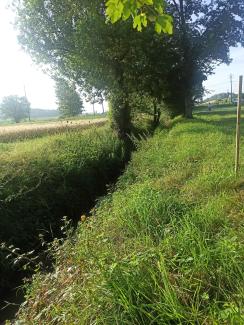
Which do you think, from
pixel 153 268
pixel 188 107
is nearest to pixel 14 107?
pixel 188 107

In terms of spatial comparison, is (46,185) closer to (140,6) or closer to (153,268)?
(153,268)

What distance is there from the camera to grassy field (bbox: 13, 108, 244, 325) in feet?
10.9

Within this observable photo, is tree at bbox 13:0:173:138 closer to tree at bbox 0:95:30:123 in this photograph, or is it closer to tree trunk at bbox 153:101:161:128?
tree trunk at bbox 153:101:161:128

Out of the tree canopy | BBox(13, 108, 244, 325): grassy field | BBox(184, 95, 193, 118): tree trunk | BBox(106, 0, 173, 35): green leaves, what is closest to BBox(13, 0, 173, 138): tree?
the tree canopy

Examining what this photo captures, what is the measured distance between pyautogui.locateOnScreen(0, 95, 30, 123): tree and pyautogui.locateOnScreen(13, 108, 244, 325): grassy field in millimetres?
74596

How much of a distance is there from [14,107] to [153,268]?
77.6m

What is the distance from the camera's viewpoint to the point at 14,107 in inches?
3054

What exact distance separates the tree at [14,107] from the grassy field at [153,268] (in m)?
74.6

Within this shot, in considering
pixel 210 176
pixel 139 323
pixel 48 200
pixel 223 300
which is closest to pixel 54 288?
pixel 139 323

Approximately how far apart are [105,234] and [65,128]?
13936 mm

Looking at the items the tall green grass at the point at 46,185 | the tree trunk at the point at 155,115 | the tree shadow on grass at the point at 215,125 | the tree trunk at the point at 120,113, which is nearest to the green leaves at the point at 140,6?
the tall green grass at the point at 46,185

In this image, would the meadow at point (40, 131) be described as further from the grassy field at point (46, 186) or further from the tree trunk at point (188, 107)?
the tree trunk at point (188, 107)

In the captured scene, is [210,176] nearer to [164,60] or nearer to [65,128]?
[65,128]

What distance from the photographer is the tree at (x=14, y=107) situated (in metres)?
76.9
